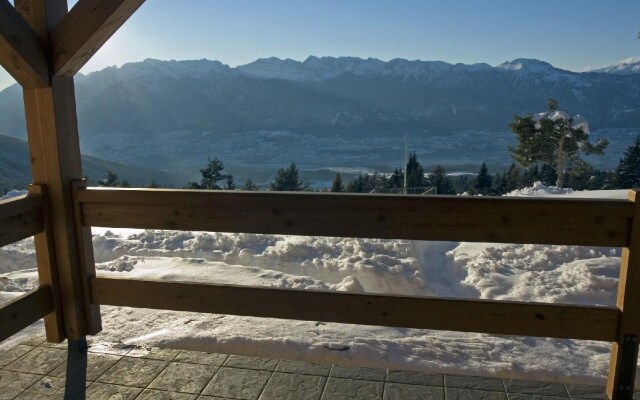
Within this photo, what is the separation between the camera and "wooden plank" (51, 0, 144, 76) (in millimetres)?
2701

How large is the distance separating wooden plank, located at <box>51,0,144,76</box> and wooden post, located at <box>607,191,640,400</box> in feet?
9.55

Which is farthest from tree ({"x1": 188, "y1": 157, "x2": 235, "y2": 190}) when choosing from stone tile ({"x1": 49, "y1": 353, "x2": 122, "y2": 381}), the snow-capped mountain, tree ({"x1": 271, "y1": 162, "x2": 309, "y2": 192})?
the snow-capped mountain

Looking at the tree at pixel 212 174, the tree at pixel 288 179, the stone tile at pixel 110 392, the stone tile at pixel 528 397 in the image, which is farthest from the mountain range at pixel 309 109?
the stone tile at pixel 528 397

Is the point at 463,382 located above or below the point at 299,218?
below

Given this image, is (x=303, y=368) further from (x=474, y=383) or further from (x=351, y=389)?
(x=474, y=383)

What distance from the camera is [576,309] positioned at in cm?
249

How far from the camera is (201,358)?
3.07 m

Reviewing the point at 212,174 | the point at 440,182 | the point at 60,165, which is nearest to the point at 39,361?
the point at 60,165

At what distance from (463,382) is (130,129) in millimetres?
162844

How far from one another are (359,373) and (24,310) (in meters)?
2.04

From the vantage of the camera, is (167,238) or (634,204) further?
(167,238)

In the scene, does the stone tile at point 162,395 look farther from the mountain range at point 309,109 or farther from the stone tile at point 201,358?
the mountain range at point 309,109

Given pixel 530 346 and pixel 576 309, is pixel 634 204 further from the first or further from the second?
pixel 530 346

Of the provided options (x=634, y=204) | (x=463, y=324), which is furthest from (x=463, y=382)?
(x=634, y=204)
